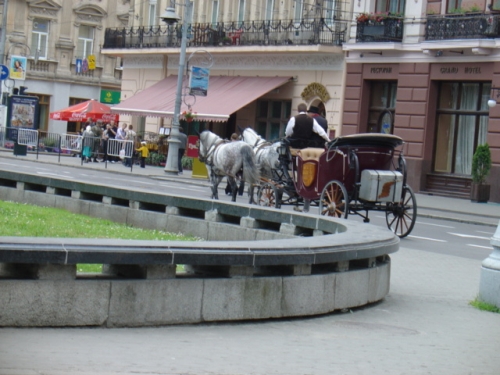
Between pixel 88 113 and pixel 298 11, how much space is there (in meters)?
15.0

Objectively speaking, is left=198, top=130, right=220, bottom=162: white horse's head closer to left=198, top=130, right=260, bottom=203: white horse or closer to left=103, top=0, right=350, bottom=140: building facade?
left=198, top=130, right=260, bottom=203: white horse

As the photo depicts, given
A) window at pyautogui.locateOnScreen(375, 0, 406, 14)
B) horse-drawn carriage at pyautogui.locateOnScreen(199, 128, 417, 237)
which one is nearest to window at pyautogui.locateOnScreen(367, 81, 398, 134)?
window at pyautogui.locateOnScreen(375, 0, 406, 14)

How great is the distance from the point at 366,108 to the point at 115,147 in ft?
37.8

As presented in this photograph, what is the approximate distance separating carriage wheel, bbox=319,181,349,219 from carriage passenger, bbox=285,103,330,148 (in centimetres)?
178

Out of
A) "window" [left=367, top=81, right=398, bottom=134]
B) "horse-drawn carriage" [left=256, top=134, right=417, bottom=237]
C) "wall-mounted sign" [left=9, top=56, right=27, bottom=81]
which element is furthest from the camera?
"wall-mounted sign" [left=9, top=56, right=27, bottom=81]

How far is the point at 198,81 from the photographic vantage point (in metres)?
39.7

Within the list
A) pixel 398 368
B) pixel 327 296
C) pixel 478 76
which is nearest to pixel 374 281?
pixel 327 296

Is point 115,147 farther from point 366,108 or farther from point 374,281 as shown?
point 374,281

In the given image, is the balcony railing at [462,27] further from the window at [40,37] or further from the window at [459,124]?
the window at [40,37]

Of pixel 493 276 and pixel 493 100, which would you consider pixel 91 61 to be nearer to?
pixel 493 100

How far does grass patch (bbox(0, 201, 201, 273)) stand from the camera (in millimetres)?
12672

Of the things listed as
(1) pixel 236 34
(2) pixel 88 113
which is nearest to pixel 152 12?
(2) pixel 88 113

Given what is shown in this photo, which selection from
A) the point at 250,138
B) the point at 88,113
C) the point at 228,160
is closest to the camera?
the point at 228,160

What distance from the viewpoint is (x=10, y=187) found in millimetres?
18844
